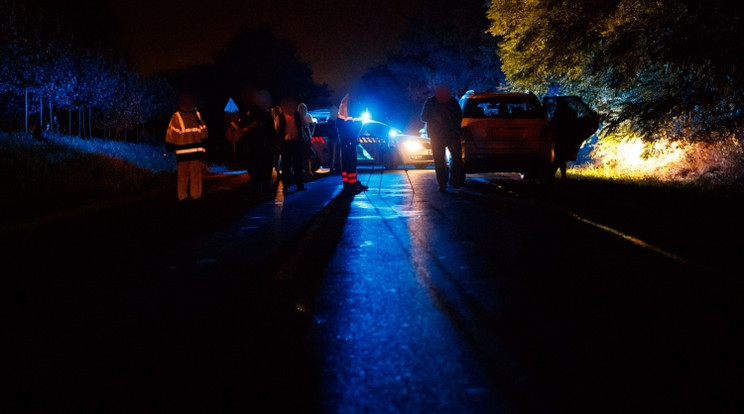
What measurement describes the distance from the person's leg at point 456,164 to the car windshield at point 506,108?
106 centimetres

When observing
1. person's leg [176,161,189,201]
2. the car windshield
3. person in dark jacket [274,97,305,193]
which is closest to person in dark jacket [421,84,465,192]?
the car windshield

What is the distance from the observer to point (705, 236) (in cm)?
820

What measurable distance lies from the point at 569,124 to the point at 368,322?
12.2 m

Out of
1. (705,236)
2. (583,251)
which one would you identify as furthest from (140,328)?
(705,236)

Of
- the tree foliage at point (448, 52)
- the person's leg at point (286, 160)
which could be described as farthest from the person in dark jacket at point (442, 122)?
the tree foliage at point (448, 52)

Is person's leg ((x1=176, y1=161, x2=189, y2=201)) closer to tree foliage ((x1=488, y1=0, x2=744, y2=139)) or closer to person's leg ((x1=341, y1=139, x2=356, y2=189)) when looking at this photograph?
person's leg ((x1=341, y1=139, x2=356, y2=189))

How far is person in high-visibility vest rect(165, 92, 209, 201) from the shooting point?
38.8 feet

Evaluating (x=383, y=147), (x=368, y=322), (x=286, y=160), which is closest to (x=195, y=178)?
(x=286, y=160)

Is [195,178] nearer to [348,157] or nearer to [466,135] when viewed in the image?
[348,157]

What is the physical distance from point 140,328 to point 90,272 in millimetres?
2191

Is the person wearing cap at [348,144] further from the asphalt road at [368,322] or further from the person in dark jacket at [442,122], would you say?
the asphalt road at [368,322]

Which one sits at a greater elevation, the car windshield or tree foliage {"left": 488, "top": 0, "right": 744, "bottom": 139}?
tree foliage {"left": 488, "top": 0, "right": 744, "bottom": 139}

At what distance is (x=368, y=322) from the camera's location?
495cm

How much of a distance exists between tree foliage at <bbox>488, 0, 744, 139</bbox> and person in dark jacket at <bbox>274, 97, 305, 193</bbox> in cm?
601
